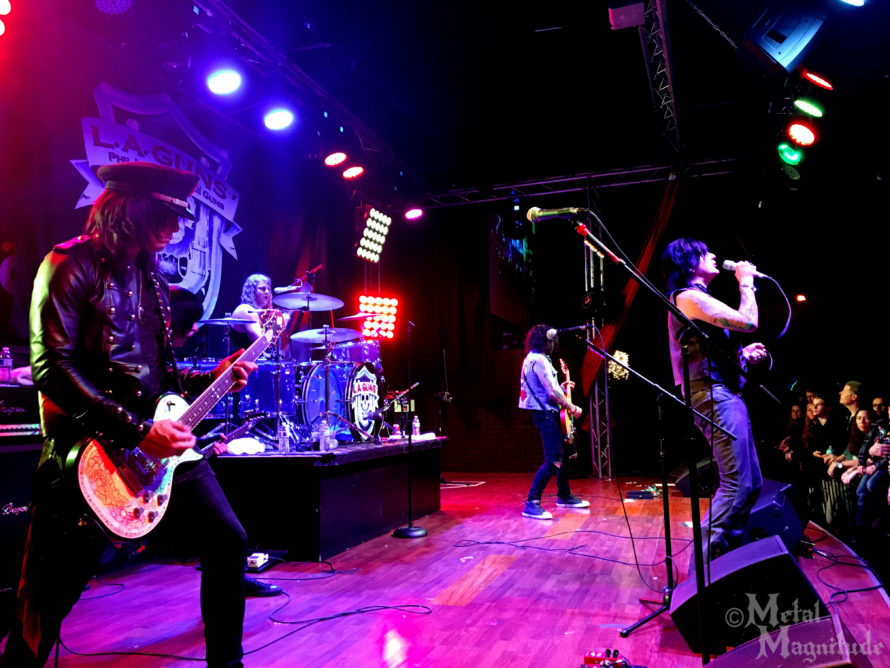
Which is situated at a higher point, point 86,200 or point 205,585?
point 86,200

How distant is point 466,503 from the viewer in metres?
7.63

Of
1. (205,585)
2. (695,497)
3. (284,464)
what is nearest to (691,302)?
(695,497)

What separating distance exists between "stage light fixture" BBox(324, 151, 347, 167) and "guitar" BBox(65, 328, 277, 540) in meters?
5.89

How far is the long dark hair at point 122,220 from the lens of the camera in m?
2.14

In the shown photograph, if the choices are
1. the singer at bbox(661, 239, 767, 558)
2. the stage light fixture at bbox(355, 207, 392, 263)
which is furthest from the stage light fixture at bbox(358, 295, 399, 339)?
the singer at bbox(661, 239, 767, 558)

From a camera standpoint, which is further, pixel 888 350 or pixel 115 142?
pixel 888 350

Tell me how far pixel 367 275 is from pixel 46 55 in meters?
6.37

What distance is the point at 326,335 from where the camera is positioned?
6.34m

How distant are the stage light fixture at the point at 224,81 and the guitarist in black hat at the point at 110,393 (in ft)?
14.3

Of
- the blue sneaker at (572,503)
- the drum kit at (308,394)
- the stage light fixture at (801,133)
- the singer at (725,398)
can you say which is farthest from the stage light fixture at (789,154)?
the drum kit at (308,394)

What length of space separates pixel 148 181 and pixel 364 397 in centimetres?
445

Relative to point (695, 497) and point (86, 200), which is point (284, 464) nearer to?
point (86, 200)

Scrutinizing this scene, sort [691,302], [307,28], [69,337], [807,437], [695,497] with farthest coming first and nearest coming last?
[807,437] → [307,28] → [691,302] → [695,497] → [69,337]

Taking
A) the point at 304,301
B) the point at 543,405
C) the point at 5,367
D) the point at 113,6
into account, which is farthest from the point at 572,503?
the point at 113,6
